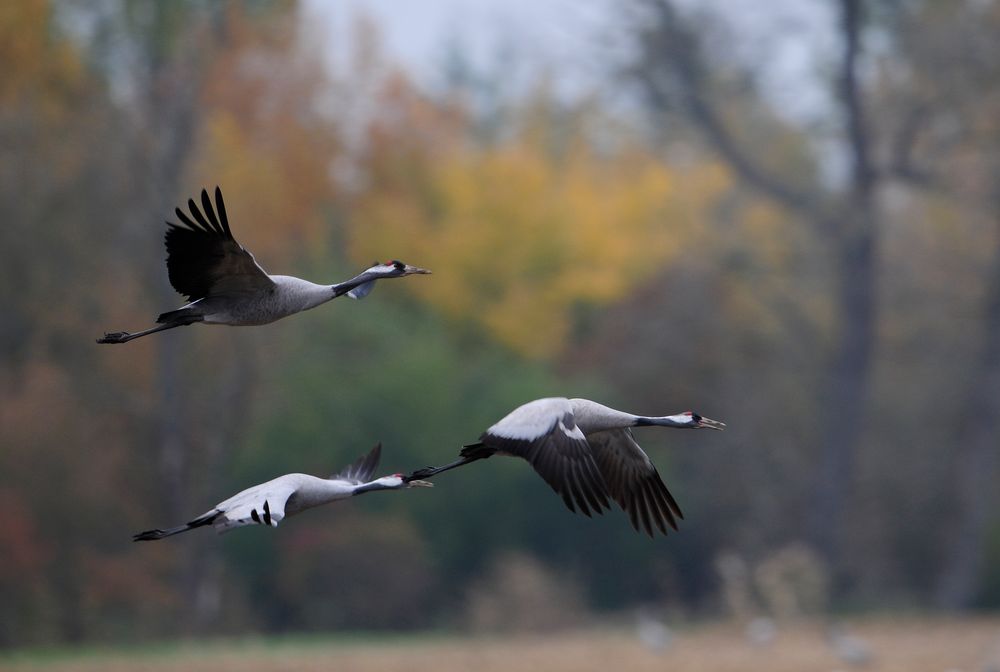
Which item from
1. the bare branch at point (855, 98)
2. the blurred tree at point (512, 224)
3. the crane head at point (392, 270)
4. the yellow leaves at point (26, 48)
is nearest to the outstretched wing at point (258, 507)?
the crane head at point (392, 270)

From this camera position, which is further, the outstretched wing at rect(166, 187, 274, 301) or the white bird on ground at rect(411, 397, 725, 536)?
the white bird on ground at rect(411, 397, 725, 536)

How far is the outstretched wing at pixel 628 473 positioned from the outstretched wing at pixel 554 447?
85 centimetres

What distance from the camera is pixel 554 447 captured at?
604cm

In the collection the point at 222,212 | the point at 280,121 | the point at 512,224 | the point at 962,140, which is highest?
the point at 280,121

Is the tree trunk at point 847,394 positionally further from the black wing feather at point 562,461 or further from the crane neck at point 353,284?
the crane neck at point 353,284

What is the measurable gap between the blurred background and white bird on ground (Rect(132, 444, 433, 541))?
1196 centimetres

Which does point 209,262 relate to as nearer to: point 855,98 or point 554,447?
point 554,447

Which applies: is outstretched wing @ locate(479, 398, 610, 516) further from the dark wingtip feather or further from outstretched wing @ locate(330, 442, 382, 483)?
the dark wingtip feather

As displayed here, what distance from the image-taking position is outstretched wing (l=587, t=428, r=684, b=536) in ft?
22.8

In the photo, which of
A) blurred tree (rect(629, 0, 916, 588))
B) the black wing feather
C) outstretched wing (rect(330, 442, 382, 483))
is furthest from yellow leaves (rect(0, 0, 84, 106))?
the black wing feather

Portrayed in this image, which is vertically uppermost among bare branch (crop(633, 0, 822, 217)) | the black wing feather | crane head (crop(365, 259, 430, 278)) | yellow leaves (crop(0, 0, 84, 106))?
bare branch (crop(633, 0, 822, 217))

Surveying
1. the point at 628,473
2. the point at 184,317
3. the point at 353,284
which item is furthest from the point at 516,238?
the point at 184,317

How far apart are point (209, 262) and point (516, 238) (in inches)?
661

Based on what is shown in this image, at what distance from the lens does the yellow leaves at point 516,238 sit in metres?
22.4
